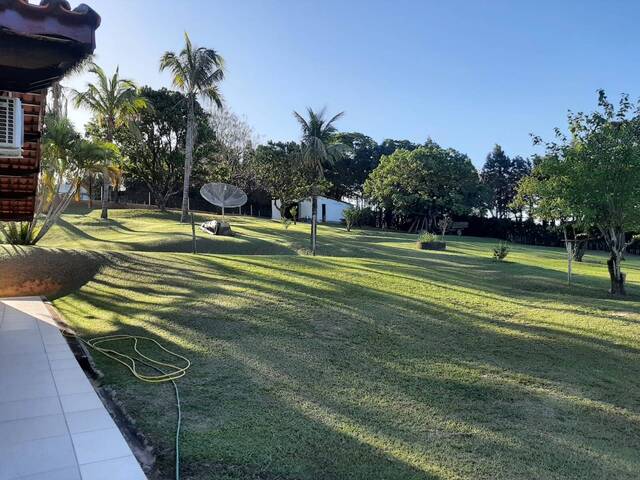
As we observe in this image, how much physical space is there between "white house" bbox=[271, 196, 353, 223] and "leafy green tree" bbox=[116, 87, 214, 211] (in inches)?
432

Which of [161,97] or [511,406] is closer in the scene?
[511,406]

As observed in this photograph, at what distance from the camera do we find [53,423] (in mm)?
3062

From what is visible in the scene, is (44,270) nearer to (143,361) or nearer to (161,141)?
(143,361)

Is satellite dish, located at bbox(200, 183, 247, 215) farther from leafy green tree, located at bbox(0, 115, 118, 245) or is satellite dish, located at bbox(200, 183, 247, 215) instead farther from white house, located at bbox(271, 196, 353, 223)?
white house, located at bbox(271, 196, 353, 223)

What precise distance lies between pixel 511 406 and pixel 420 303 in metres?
3.24

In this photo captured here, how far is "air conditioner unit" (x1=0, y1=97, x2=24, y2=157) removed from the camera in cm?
352

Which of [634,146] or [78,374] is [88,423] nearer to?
[78,374]

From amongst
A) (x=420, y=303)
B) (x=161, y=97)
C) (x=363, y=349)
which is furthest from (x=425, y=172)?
(x=363, y=349)

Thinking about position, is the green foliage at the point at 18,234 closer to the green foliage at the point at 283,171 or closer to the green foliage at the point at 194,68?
the green foliage at the point at 194,68

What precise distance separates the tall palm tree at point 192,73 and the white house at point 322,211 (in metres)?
13.9

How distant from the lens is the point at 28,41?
2.32 meters

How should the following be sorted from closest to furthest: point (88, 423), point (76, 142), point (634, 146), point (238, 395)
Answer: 1. point (88, 423)
2. point (238, 395)
3. point (634, 146)
4. point (76, 142)

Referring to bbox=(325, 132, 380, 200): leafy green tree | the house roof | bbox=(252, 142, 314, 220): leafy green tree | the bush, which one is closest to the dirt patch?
the house roof

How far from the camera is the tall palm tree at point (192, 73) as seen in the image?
74.8ft
